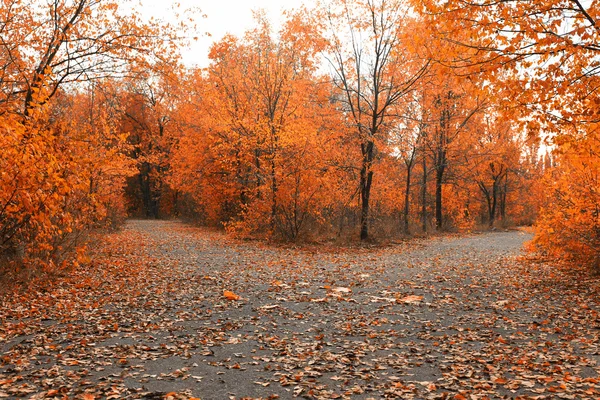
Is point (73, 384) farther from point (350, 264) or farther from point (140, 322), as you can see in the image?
point (350, 264)

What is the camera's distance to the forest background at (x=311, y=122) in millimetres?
6371

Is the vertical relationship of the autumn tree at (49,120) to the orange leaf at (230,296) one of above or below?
above

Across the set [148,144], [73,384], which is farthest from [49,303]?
[148,144]

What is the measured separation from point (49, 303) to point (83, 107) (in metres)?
14.2

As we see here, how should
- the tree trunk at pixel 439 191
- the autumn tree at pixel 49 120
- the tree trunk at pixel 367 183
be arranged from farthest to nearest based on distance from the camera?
the tree trunk at pixel 439 191 < the tree trunk at pixel 367 183 < the autumn tree at pixel 49 120

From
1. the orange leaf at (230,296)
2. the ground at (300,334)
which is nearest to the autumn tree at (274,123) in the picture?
the ground at (300,334)

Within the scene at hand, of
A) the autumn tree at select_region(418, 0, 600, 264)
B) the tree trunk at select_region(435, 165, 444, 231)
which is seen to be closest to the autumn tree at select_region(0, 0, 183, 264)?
the autumn tree at select_region(418, 0, 600, 264)

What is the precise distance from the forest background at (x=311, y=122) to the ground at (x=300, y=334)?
131 centimetres

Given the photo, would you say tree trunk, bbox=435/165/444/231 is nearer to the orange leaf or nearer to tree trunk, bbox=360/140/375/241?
tree trunk, bbox=360/140/375/241

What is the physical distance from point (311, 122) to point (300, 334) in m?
11.4

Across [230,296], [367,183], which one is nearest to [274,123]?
[367,183]

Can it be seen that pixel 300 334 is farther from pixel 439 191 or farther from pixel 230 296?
pixel 439 191

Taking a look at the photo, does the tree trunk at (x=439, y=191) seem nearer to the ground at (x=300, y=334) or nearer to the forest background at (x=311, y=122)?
the forest background at (x=311, y=122)

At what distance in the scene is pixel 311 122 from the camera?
16.2 m
